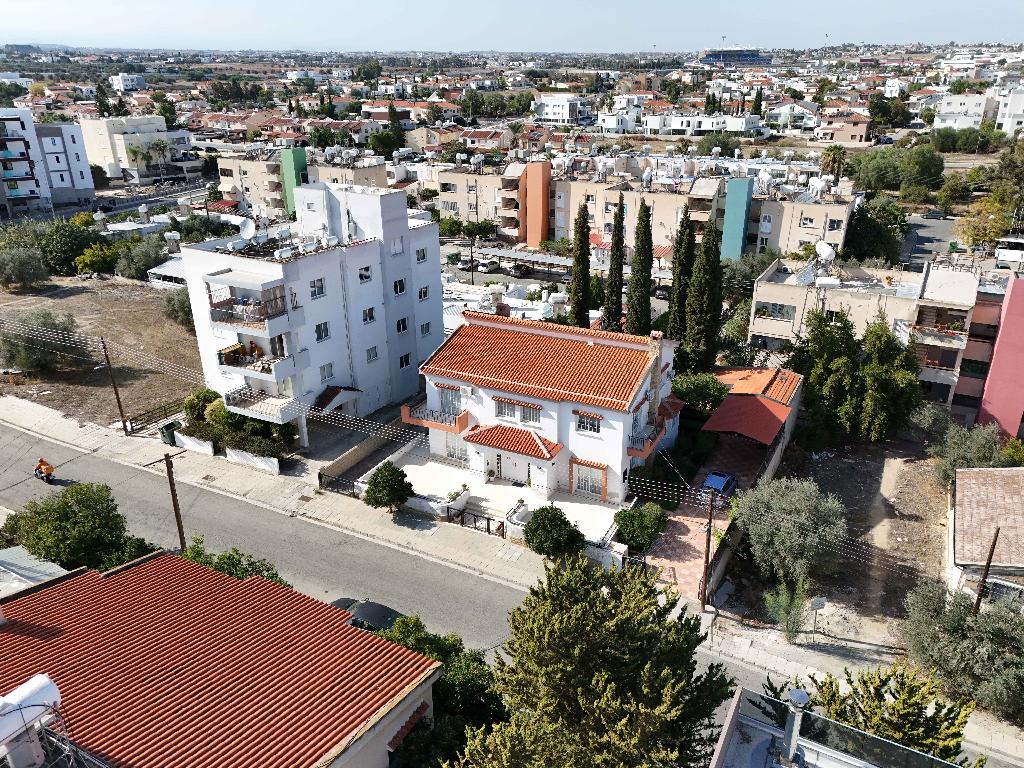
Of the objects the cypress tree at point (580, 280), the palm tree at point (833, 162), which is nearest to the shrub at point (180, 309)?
the cypress tree at point (580, 280)

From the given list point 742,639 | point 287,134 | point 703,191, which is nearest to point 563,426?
point 742,639

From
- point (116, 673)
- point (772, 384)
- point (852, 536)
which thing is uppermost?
point (116, 673)

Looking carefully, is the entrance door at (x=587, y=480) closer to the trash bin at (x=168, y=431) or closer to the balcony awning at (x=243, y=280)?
the balcony awning at (x=243, y=280)

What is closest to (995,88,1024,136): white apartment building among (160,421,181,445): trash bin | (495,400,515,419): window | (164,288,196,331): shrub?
(495,400,515,419): window

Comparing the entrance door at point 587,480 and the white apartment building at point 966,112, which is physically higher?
the white apartment building at point 966,112

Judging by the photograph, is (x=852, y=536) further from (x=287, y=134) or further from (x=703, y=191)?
(x=287, y=134)

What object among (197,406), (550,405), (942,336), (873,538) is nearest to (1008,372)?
(942,336)
